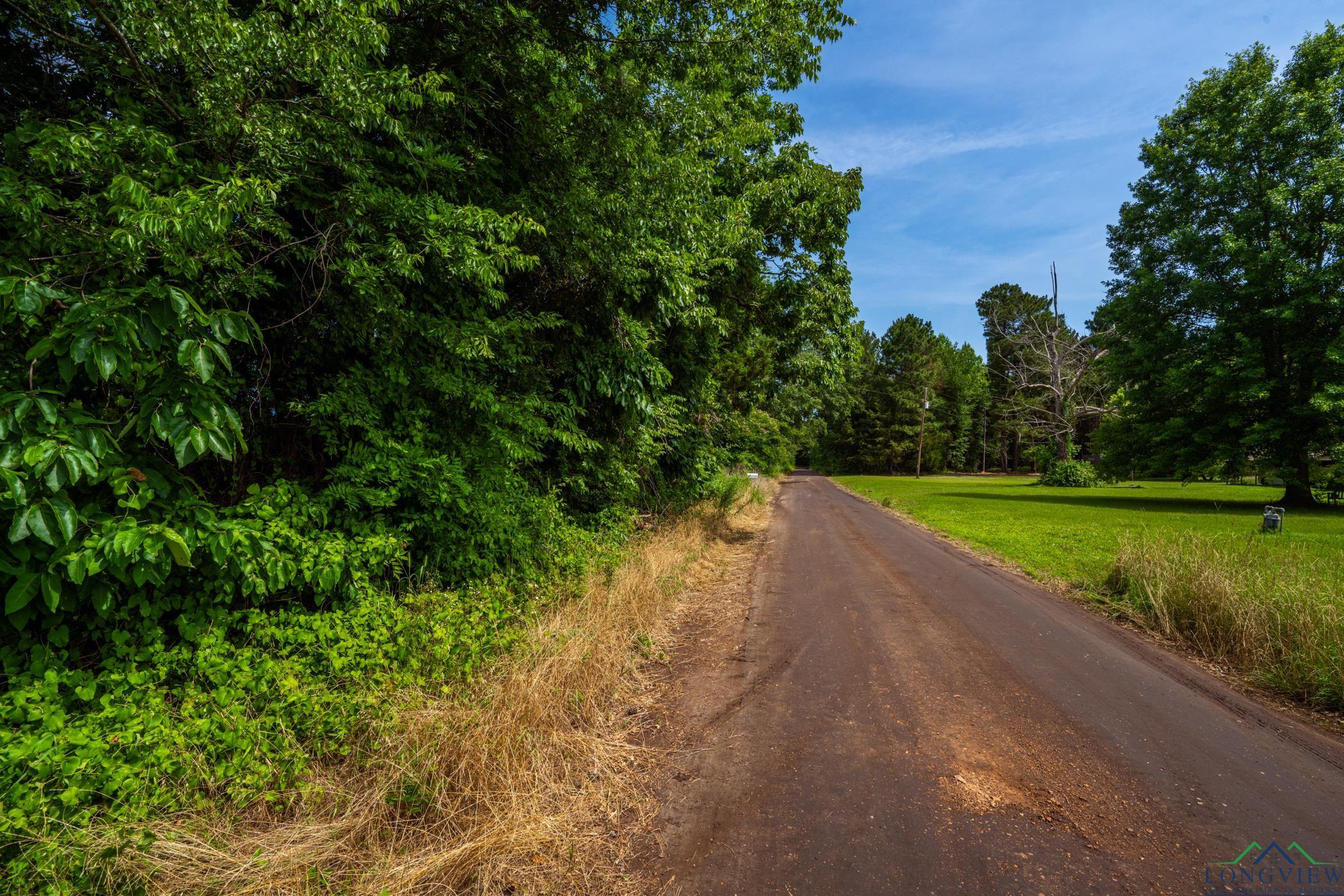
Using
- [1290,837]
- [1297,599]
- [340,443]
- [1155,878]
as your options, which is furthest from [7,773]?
[1297,599]

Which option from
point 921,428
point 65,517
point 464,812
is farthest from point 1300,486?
point 921,428

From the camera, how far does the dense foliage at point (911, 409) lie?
55.6 metres

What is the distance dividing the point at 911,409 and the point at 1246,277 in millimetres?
35620

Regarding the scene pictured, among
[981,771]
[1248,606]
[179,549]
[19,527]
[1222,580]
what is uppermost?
[19,527]

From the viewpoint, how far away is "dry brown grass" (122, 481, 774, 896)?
2.08 meters

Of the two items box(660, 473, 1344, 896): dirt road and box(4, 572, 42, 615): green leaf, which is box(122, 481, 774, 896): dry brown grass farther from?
box(4, 572, 42, 615): green leaf

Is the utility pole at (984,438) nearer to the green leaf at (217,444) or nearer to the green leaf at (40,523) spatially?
the green leaf at (217,444)

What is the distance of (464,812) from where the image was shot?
252 centimetres

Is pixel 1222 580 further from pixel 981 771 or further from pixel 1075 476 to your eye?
pixel 1075 476

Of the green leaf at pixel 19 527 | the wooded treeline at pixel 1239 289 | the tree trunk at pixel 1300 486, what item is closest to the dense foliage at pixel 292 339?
the green leaf at pixel 19 527

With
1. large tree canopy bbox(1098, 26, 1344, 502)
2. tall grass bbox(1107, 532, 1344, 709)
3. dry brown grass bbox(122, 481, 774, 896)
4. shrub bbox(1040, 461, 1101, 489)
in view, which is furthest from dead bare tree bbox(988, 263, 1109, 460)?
dry brown grass bbox(122, 481, 774, 896)

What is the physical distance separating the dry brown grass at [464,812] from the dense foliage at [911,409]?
2046 inches

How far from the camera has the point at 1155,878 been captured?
7.36ft

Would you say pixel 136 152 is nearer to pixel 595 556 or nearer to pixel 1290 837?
pixel 595 556
